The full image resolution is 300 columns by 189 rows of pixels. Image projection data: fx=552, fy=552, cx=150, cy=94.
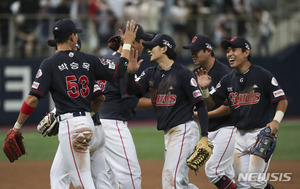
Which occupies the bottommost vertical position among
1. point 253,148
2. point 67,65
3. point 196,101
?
point 253,148

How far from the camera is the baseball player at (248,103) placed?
683 centimetres

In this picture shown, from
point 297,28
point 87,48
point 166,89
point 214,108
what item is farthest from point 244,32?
point 166,89

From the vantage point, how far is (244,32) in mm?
19094

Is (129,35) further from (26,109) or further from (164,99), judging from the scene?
(26,109)

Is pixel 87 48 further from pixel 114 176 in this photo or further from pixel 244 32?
pixel 114 176

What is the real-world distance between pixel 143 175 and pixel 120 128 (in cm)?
352

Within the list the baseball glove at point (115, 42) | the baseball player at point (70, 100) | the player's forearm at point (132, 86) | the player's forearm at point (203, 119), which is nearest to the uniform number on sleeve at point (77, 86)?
the baseball player at point (70, 100)

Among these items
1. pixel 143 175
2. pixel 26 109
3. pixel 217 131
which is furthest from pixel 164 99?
pixel 143 175

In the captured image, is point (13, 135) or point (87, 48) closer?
point (13, 135)

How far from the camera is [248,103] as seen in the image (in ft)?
23.2

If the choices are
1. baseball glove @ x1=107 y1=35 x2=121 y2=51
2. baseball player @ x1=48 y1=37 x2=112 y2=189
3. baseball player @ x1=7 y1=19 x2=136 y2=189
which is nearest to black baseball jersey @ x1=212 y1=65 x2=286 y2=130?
baseball glove @ x1=107 y1=35 x2=121 y2=51

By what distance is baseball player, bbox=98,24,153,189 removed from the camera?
6.55m

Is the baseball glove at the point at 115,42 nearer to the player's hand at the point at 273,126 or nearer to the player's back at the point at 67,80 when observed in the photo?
the player's back at the point at 67,80

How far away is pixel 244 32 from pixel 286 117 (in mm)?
3525
